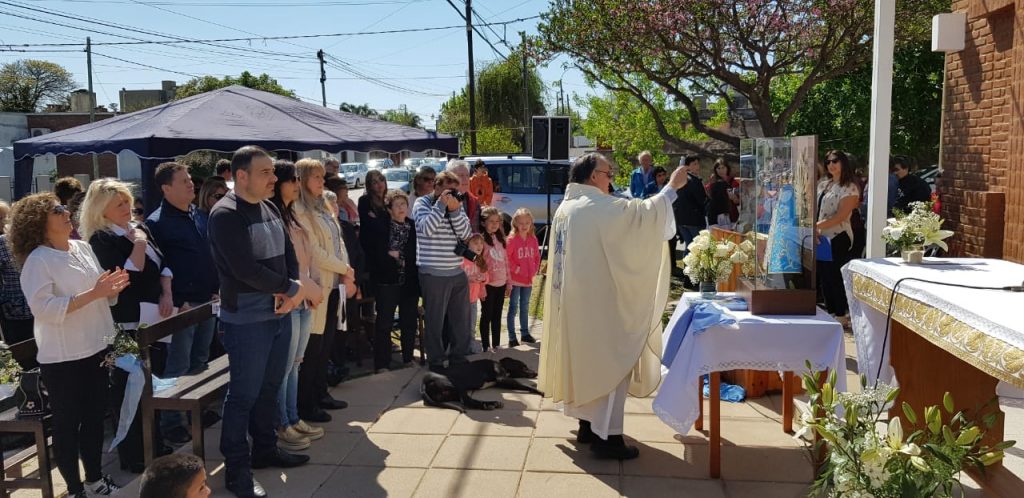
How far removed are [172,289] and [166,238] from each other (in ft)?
1.19

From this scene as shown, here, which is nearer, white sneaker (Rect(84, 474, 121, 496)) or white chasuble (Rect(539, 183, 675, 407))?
white sneaker (Rect(84, 474, 121, 496))

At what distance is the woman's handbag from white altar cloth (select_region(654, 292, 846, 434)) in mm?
3207

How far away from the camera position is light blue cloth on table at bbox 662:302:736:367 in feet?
13.9

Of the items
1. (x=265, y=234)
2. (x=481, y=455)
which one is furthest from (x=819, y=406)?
(x=265, y=234)

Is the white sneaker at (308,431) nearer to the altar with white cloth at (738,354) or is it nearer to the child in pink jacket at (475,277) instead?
the child in pink jacket at (475,277)

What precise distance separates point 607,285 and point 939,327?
1812mm

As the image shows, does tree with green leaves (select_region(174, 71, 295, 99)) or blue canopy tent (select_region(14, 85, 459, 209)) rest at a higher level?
tree with green leaves (select_region(174, 71, 295, 99))

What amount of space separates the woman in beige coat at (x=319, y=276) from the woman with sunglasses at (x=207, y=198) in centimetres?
89

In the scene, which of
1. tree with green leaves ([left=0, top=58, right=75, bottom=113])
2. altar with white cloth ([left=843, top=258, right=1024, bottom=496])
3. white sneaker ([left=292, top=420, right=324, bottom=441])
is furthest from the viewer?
tree with green leaves ([left=0, top=58, right=75, bottom=113])

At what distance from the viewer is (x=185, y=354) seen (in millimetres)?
5469

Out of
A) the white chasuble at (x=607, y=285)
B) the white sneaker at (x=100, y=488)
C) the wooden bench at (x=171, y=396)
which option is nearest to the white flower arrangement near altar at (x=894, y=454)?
the white chasuble at (x=607, y=285)

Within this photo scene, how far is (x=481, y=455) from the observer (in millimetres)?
4762

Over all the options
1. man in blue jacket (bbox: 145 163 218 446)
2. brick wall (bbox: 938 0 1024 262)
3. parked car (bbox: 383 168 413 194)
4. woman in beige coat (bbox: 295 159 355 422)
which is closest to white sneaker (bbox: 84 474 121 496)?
man in blue jacket (bbox: 145 163 218 446)

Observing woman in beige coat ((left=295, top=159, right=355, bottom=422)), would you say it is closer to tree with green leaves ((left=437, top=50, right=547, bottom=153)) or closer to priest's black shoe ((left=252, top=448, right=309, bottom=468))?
priest's black shoe ((left=252, top=448, right=309, bottom=468))
